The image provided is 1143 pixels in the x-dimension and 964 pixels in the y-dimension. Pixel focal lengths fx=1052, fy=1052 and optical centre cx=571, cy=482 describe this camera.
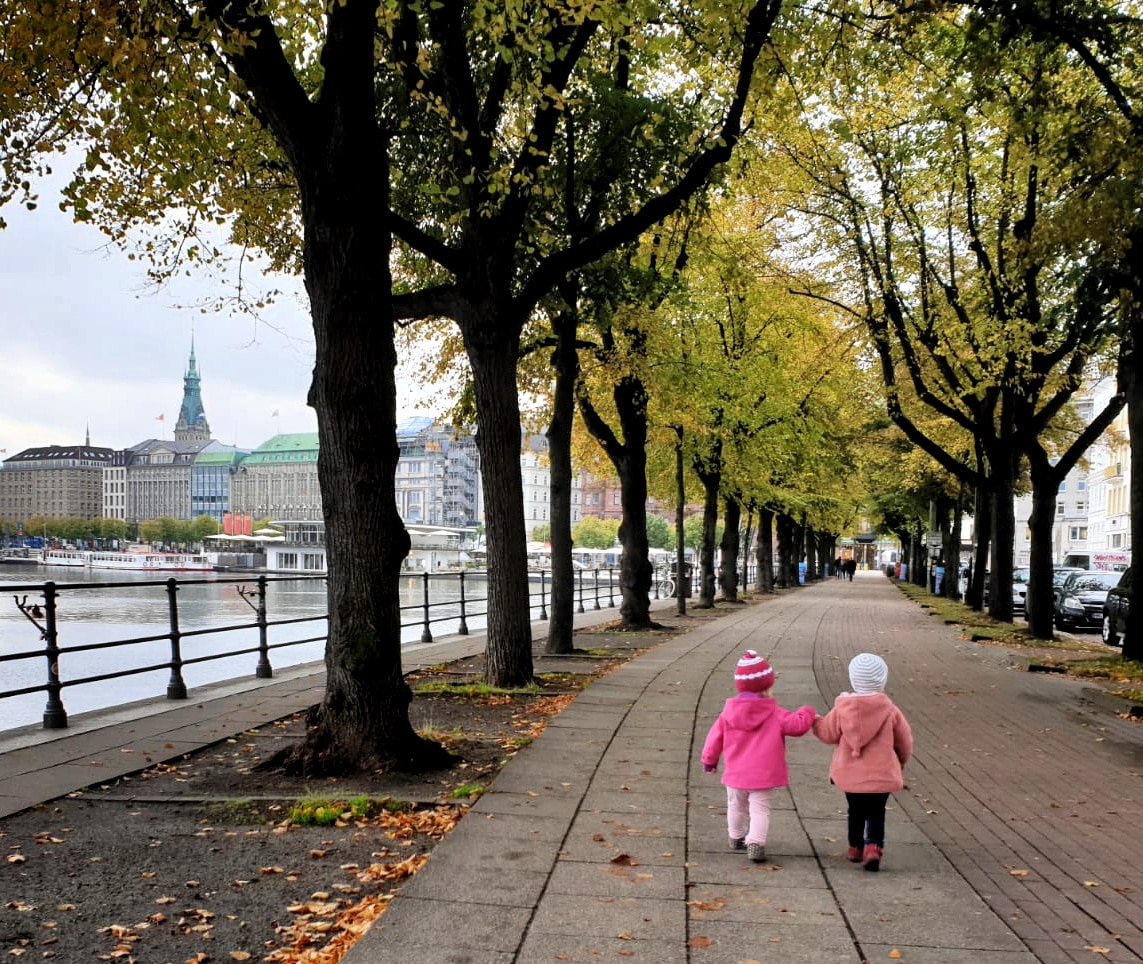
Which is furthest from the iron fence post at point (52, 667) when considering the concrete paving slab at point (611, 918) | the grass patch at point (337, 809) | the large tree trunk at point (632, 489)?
the large tree trunk at point (632, 489)

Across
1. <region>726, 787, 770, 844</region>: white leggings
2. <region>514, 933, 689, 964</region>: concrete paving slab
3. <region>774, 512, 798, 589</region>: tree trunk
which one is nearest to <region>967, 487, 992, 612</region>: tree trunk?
<region>774, 512, 798, 589</region>: tree trunk

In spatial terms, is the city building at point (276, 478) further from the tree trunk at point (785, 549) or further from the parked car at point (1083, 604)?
the parked car at point (1083, 604)

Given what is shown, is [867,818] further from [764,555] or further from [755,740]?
[764,555]

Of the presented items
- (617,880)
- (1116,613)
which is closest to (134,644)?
(617,880)

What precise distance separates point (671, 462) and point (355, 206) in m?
25.9

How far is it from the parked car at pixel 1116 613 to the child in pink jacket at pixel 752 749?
16.9 m

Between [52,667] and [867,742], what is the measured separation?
22.5ft

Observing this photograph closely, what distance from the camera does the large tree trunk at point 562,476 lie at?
15.1 m

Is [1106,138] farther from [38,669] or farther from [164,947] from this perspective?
[38,669]

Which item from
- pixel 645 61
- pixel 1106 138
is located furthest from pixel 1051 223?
pixel 645 61

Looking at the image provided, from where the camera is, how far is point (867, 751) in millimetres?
5238

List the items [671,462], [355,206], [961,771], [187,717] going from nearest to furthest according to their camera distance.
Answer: [355,206] → [961,771] → [187,717] → [671,462]

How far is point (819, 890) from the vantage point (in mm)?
4816

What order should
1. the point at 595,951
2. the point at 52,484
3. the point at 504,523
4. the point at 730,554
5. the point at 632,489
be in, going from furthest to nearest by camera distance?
1. the point at 52,484
2. the point at 730,554
3. the point at 632,489
4. the point at 504,523
5. the point at 595,951
